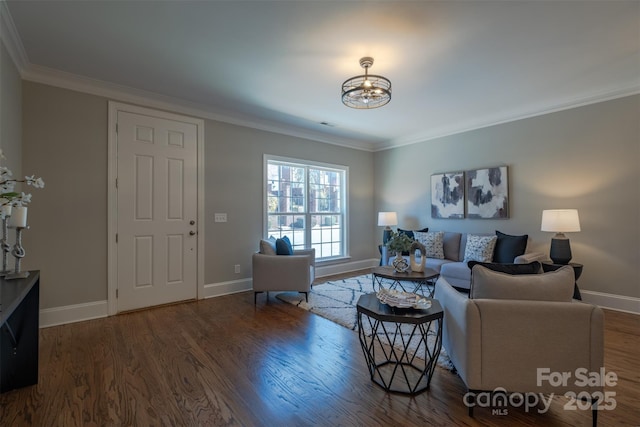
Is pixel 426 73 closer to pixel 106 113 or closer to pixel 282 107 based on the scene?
pixel 282 107

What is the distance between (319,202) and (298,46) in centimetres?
321

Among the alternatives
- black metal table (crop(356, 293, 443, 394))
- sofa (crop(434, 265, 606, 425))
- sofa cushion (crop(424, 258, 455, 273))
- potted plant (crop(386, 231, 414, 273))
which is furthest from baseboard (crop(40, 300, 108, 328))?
sofa cushion (crop(424, 258, 455, 273))

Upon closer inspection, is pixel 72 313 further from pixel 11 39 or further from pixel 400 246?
pixel 400 246

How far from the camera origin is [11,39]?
2453 millimetres

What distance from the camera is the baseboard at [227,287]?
4.10 m

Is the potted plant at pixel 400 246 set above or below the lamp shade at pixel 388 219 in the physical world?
below

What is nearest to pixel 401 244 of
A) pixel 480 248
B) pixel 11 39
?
pixel 480 248

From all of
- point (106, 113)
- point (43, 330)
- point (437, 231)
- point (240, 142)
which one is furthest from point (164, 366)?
point (437, 231)

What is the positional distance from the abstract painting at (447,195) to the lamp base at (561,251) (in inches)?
56.0

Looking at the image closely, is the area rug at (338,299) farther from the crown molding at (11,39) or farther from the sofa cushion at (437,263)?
the crown molding at (11,39)

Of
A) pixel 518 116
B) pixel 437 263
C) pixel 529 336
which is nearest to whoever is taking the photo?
pixel 529 336

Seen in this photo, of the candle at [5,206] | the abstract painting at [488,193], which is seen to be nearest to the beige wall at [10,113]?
the candle at [5,206]

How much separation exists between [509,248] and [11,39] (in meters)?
5.65

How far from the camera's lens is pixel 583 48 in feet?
8.72
